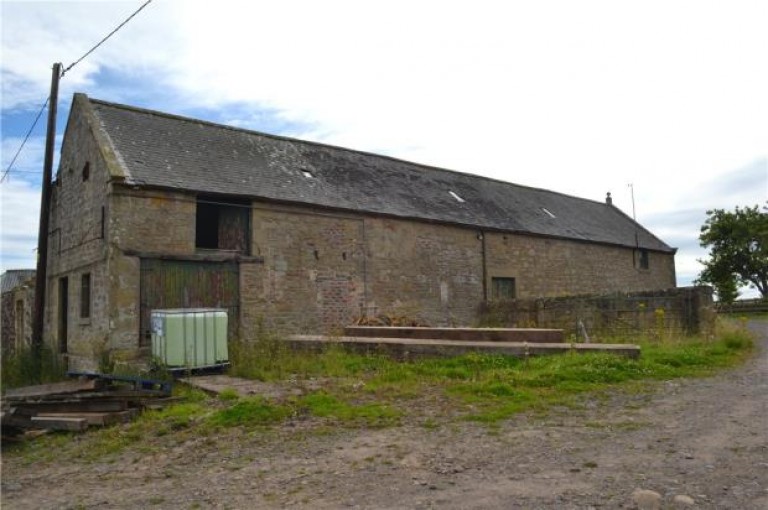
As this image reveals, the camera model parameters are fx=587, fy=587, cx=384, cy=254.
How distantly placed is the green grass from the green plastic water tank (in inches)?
20.3

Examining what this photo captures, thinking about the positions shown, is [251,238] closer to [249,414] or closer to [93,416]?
[93,416]

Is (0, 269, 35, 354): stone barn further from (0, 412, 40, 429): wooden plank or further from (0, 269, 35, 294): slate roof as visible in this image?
(0, 269, 35, 294): slate roof

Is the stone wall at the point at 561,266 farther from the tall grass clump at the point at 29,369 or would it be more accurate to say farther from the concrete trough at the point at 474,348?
the tall grass clump at the point at 29,369

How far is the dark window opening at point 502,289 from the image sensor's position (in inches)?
801

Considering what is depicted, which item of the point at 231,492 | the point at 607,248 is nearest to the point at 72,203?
the point at 231,492

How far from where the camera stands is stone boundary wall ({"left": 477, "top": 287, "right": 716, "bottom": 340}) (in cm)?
1339

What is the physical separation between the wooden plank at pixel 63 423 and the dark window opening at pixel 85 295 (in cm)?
704

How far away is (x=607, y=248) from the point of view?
83.8 ft

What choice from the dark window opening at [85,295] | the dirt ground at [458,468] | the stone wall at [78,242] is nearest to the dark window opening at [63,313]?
the stone wall at [78,242]

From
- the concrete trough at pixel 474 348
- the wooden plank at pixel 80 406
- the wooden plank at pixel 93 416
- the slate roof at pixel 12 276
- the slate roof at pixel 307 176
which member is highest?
the slate roof at pixel 307 176

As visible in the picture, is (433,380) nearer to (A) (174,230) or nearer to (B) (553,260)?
(A) (174,230)

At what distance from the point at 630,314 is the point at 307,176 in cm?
959

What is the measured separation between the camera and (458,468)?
511 centimetres

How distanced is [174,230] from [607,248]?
62.0ft
